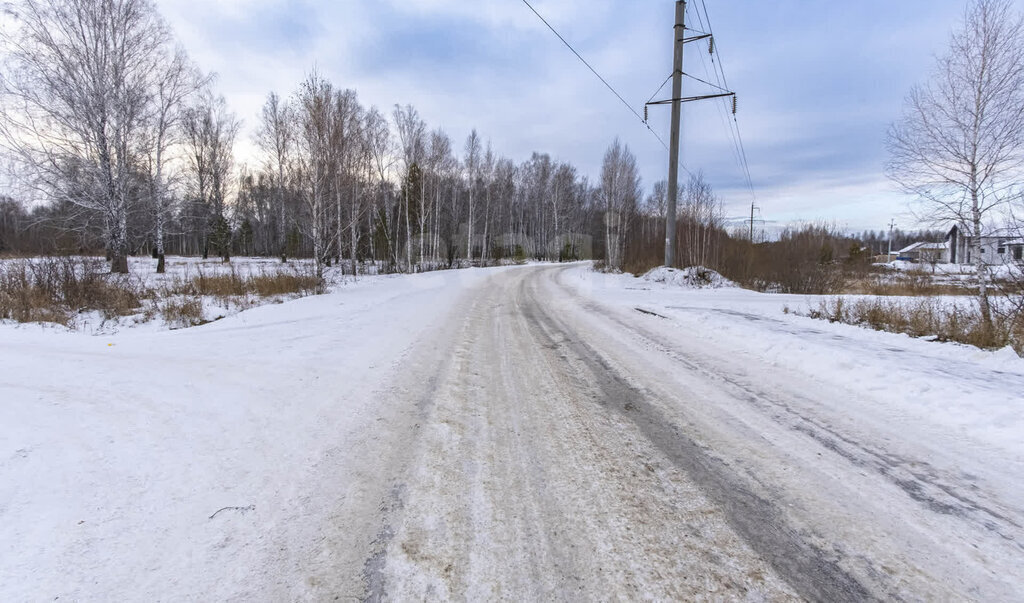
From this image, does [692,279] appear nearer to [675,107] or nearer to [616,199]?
[675,107]

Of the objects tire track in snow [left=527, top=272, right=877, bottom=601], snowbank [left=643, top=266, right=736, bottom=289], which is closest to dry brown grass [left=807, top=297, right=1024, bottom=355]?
tire track in snow [left=527, top=272, right=877, bottom=601]

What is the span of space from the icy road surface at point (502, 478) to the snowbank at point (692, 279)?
11.5 meters

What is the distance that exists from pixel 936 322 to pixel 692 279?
9.41m

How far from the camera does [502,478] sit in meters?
2.59

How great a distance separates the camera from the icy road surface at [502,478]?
70.5 inches

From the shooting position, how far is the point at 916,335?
728 centimetres

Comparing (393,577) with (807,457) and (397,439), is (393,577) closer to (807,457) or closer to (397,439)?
(397,439)

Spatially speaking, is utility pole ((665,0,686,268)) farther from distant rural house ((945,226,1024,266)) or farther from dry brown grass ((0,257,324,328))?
dry brown grass ((0,257,324,328))

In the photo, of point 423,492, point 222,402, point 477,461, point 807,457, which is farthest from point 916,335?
point 222,402

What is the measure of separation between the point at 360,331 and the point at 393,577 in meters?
5.75

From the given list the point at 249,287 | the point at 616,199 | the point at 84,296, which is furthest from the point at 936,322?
the point at 616,199

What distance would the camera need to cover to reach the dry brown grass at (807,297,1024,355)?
21.4ft

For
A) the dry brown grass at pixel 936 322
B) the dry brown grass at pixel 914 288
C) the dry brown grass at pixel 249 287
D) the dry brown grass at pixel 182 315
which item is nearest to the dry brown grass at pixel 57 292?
the dry brown grass at pixel 182 315

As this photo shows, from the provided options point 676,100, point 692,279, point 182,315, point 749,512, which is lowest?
point 749,512
